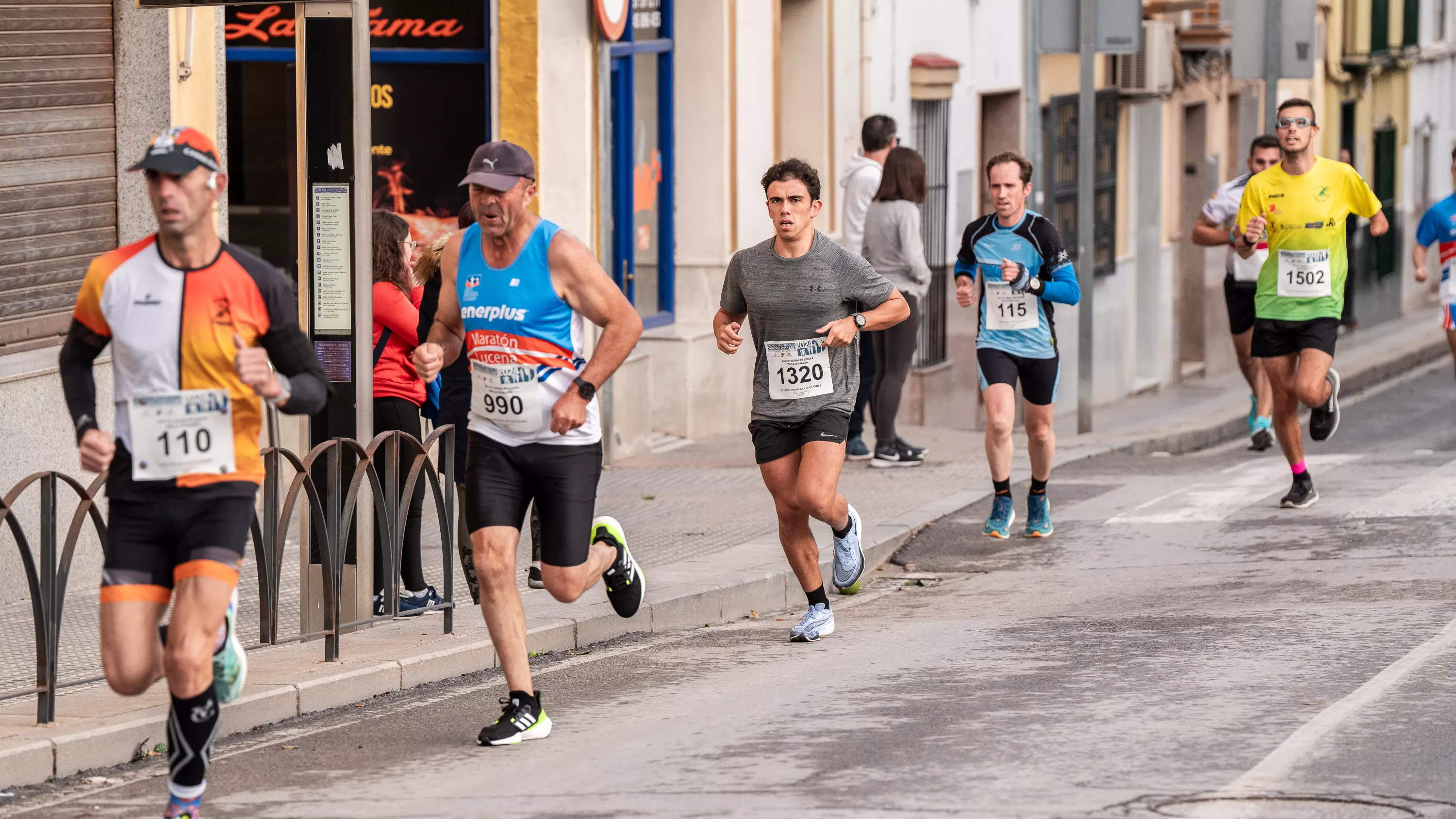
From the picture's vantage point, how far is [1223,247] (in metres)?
28.4

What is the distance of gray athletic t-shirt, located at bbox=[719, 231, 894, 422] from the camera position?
8.70 metres

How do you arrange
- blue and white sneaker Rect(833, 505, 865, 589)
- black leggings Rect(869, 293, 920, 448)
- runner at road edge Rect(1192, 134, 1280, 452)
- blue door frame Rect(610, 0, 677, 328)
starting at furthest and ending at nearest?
blue door frame Rect(610, 0, 677, 328) < runner at road edge Rect(1192, 134, 1280, 452) < black leggings Rect(869, 293, 920, 448) < blue and white sneaker Rect(833, 505, 865, 589)

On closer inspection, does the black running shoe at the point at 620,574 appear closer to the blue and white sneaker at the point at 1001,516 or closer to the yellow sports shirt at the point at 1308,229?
the blue and white sneaker at the point at 1001,516

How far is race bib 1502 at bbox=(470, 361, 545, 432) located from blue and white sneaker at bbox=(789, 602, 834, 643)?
221 cm

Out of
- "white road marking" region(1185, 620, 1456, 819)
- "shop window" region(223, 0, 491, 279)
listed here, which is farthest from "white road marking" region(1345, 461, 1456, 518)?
"shop window" region(223, 0, 491, 279)

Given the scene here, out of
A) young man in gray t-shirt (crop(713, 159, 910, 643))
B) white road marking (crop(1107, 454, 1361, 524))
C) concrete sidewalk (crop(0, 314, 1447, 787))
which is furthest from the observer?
white road marking (crop(1107, 454, 1361, 524))

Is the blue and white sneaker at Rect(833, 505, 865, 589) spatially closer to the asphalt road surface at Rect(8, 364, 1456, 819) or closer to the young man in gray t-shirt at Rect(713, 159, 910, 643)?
the asphalt road surface at Rect(8, 364, 1456, 819)

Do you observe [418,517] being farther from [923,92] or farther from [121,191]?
[923,92]

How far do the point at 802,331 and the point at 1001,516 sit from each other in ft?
10.5

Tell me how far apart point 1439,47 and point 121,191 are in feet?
111

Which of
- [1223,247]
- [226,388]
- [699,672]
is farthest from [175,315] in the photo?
[1223,247]

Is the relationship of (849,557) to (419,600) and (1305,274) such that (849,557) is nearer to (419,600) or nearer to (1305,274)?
(419,600)

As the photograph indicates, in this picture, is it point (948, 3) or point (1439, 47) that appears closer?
point (948, 3)

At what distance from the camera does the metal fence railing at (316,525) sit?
272 inches
